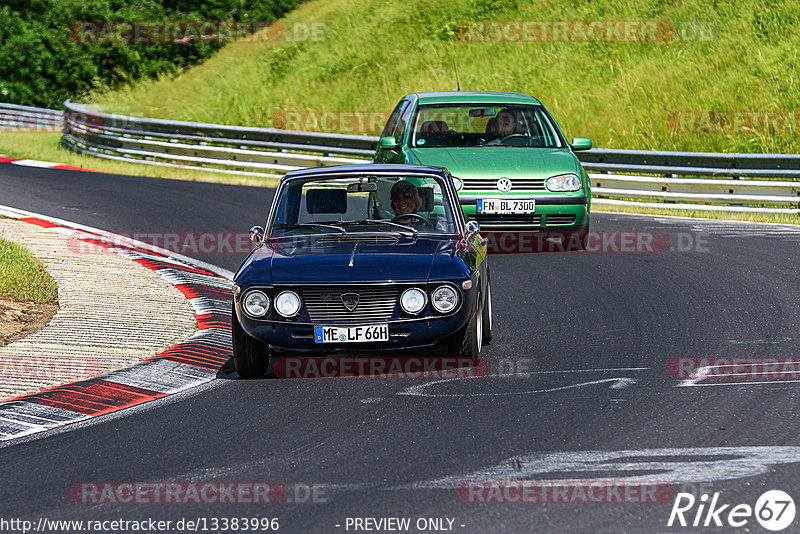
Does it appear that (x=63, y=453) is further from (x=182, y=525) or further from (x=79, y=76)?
(x=79, y=76)

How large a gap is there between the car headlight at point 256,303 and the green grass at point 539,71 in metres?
16.4

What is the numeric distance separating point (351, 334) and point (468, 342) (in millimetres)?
810

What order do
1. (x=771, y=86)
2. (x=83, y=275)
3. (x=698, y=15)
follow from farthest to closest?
(x=698, y=15)
(x=771, y=86)
(x=83, y=275)

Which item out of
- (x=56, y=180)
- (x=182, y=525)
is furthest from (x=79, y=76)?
(x=182, y=525)

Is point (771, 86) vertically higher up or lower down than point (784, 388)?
higher up

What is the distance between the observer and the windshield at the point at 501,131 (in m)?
13.8

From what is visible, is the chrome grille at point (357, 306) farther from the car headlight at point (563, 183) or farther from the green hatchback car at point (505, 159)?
the car headlight at point (563, 183)

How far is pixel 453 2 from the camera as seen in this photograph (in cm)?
3594

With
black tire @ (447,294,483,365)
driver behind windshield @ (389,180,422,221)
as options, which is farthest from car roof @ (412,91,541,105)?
black tire @ (447,294,483,365)

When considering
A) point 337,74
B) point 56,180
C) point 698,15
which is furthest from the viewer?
point 337,74

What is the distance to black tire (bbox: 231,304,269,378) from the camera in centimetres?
766

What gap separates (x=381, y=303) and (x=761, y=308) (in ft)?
13.1
